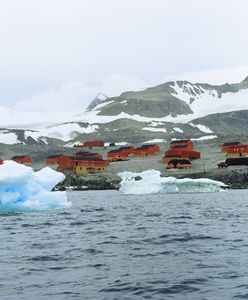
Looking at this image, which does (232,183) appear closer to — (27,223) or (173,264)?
(27,223)

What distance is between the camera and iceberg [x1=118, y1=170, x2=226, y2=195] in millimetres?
71562

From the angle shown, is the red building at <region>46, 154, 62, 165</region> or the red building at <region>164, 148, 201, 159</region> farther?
the red building at <region>46, 154, 62, 165</region>

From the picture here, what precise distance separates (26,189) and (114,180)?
66455 mm

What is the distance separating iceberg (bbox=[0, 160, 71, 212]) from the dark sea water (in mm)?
5195

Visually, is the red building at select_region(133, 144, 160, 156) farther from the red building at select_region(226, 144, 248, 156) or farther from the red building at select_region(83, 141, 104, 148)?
the red building at select_region(83, 141, 104, 148)

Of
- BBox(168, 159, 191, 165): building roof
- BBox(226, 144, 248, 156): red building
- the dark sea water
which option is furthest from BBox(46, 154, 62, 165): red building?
the dark sea water

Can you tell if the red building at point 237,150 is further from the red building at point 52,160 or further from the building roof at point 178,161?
the red building at point 52,160

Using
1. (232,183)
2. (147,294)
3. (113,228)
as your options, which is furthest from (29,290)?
(232,183)

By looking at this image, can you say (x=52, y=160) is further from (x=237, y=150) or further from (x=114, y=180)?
(x=237, y=150)

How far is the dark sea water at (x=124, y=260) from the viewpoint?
1416 cm

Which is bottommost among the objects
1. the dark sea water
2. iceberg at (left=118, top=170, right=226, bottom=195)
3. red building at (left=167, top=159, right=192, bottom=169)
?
the dark sea water

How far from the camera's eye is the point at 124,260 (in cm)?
1830

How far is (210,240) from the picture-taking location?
22547mm

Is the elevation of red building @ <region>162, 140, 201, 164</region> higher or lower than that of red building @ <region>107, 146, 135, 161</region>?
lower
